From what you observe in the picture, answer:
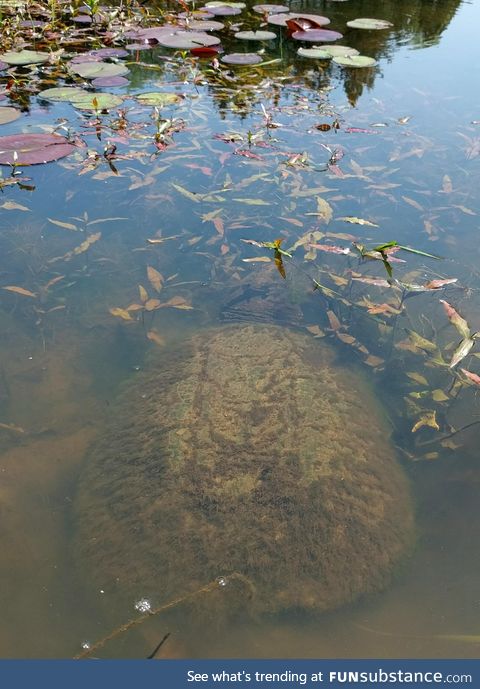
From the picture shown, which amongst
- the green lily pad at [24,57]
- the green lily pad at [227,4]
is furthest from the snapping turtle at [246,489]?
the green lily pad at [227,4]

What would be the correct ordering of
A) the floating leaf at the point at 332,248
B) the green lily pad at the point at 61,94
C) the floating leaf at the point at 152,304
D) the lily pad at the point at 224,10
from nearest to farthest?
the floating leaf at the point at 152,304
the floating leaf at the point at 332,248
the green lily pad at the point at 61,94
the lily pad at the point at 224,10

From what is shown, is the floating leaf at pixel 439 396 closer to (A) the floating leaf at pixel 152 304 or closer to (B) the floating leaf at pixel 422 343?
(B) the floating leaf at pixel 422 343

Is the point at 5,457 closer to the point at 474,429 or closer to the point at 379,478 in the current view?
the point at 379,478

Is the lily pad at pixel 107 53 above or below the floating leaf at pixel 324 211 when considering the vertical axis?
above

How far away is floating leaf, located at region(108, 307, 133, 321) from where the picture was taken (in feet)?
8.87

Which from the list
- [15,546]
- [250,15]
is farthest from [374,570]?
[250,15]

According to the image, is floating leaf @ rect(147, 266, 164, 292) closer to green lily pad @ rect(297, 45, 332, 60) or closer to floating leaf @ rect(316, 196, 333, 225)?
floating leaf @ rect(316, 196, 333, 225)

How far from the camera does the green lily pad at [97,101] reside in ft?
14.8

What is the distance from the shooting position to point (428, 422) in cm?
212

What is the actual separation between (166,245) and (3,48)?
13.4ft

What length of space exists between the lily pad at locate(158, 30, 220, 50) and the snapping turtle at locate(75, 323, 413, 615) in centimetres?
471

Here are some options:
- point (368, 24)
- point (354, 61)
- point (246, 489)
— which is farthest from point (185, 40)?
point (246, 489)

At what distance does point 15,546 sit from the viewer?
1.85 meters

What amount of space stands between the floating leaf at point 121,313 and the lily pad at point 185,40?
419 cm
